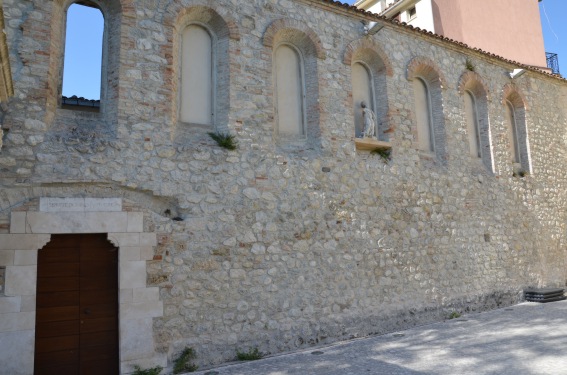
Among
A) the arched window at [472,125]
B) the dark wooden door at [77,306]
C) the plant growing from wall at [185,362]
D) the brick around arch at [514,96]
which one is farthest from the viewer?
the brick around arch at [514,96]

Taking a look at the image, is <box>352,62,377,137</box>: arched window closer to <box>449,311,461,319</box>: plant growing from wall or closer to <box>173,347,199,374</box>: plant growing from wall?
<box>449,311,461,319</box>: plant growing from wall

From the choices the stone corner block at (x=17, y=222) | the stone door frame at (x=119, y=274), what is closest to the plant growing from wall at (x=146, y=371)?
the stone door frame at (x=119, y=274)

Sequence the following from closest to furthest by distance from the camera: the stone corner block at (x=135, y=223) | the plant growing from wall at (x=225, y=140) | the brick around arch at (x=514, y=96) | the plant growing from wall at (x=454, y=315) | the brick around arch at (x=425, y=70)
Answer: the stone corner block at (x=135, y=223)
the plant growing from wall at (x=225, y=140)
the plant growing from wall at (x=454, y=315)
the brick around arch at (x=425, y=70)
the brick around arch at (x=514, y=96)

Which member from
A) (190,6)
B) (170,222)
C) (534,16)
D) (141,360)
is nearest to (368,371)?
(141,360)

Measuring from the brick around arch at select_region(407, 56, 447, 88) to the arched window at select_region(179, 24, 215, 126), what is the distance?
4260 mm

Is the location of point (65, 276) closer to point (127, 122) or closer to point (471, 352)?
point (127, 122)

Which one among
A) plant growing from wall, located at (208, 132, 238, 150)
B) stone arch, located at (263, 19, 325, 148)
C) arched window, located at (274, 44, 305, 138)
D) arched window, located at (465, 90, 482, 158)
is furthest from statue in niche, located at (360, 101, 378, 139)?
arched window, located at (465, 90, 482, 158)

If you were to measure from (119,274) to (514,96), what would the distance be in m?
10.6

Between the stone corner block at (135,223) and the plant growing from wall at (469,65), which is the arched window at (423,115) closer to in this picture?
the plant growing from wall at (469,65)

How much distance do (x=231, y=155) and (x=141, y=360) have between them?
3.03 m

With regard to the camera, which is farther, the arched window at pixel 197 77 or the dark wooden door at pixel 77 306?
the arched window at pixel 197 77

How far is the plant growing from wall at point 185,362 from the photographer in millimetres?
5457

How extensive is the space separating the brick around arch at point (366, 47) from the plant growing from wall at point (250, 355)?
522 cm

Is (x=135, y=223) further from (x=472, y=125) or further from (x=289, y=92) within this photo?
(x=472, y=125)
